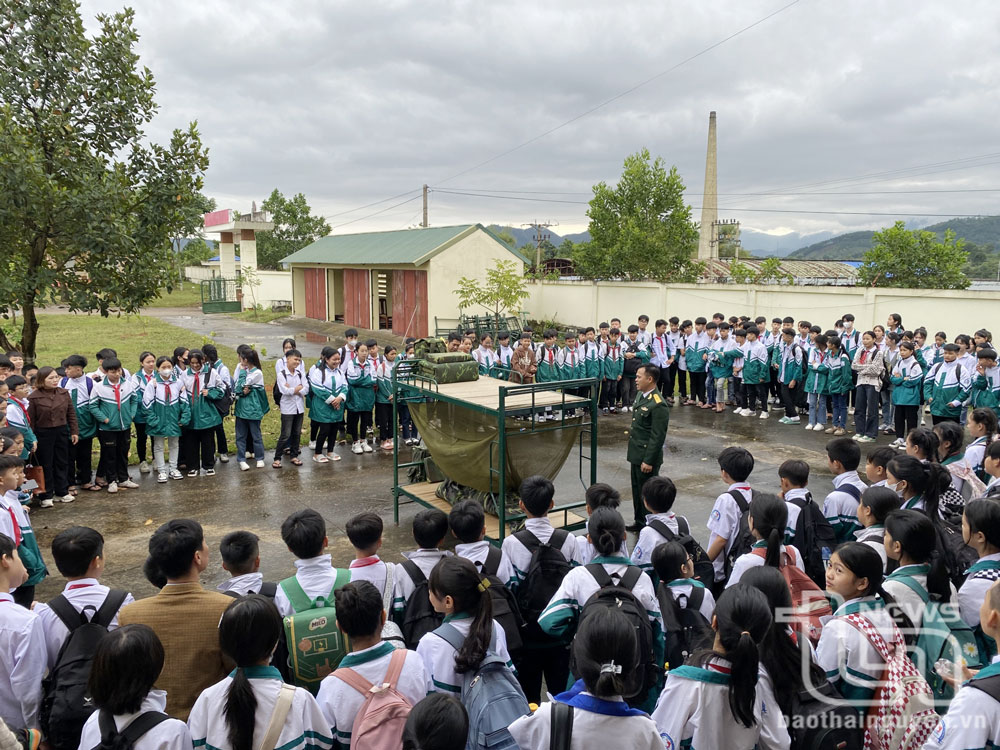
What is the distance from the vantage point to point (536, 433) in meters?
→ 6.46

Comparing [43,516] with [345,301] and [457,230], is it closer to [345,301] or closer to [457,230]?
[457,230]

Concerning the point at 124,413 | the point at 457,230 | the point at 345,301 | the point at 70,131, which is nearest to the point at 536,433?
the point at 124,413

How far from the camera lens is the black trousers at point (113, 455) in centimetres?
848

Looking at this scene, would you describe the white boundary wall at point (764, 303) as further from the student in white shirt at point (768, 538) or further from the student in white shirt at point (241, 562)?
the student in white shirt at point (241, 562)

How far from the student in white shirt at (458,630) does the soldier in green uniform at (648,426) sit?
13.8ft

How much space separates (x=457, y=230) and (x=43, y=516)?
1811 centimetres

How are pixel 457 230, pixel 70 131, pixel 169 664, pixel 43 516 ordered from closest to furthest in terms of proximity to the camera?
1. pixel 169 664
2. pixel 43 516
3. pixel 70 131
4. pixel 457 230

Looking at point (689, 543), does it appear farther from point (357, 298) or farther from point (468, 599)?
point (357, 298)

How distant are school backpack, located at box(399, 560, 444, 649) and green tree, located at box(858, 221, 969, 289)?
19.9 meters

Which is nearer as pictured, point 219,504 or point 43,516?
point 43,516

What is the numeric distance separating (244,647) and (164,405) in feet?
23.1

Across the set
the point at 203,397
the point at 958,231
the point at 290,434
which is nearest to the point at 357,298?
the point at 290,434

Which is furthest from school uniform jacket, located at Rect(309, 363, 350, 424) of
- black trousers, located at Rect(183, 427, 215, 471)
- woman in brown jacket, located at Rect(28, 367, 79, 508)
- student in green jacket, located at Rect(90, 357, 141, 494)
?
woman in brown jacket, located at Rect(28, 367, 79, 508)

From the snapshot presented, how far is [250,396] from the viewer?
30.8 feet
